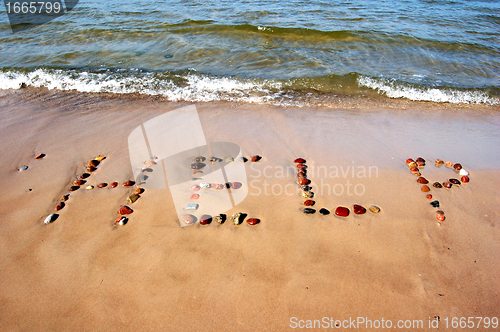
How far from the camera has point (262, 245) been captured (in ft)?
7.96

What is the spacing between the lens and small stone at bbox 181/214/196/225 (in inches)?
103

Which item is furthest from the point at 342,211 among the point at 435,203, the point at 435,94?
the point at 435,94

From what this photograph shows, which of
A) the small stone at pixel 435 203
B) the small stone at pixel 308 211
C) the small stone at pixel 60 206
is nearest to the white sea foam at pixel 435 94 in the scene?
the small stone at pixel 435 203

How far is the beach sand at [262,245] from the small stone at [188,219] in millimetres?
70

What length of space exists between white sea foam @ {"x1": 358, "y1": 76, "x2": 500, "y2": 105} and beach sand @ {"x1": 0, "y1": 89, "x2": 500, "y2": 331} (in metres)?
1.51

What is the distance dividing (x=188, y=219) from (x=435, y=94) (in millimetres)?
5263

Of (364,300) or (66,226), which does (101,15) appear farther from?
(364,300)

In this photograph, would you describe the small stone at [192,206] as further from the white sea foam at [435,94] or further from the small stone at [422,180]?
the white sea foam at [435,94]

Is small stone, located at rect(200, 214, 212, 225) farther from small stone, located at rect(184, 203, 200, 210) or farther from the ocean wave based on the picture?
the ocean wave

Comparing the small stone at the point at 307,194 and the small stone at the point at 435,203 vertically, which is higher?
the small stone at the point at 307,194

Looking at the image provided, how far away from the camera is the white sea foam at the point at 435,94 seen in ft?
17.1

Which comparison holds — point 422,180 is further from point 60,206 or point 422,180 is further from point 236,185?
point 60,206

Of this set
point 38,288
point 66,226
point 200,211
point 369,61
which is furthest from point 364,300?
point 369,61

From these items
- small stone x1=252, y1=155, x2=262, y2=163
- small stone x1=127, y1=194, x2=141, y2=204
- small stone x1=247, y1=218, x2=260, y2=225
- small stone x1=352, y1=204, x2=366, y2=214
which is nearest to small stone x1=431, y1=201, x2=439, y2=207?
small stone x1=352, y1=204, x2=366, y2=214
